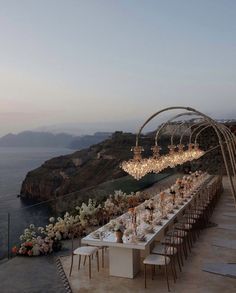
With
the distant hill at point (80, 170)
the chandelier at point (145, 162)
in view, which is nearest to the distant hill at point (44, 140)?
the distant hill at point (80, 170)

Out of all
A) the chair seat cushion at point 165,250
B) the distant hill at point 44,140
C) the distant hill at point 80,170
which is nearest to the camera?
the chair seat cushion at point 165,250

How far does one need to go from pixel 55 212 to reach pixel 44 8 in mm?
6752

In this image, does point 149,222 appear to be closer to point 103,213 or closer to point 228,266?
point 228,266

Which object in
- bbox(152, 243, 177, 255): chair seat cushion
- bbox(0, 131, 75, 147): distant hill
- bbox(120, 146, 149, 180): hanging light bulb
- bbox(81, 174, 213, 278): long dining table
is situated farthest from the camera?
bbox(0, 131, 75, 147): distant hill

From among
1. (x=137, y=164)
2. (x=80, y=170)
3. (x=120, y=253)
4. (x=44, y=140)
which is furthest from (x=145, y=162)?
(x=44, y=140)

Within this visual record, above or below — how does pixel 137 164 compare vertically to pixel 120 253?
above

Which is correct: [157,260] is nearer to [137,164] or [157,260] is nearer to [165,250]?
[165,250]

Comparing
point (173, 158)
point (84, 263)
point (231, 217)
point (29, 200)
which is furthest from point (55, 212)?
point (29, 200)

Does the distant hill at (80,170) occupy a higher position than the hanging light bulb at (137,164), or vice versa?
the hanging light bulb at (137,164)

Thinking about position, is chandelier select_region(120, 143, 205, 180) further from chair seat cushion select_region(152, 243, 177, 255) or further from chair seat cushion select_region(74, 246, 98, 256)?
chair seat cushion select_region(74, 246, 98, 256)

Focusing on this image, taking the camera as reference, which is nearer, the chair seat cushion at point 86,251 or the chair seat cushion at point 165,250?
the chair seat cushion at point 165,250

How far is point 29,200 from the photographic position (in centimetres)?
5188

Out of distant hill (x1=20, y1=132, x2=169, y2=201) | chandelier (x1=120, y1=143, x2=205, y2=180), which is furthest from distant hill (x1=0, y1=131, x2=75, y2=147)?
chandelier (x1=120, y1=143, x2=205, y2=180)

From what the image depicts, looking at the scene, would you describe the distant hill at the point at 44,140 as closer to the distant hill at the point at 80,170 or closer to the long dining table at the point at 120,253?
the distant hill at the point at 80,170
